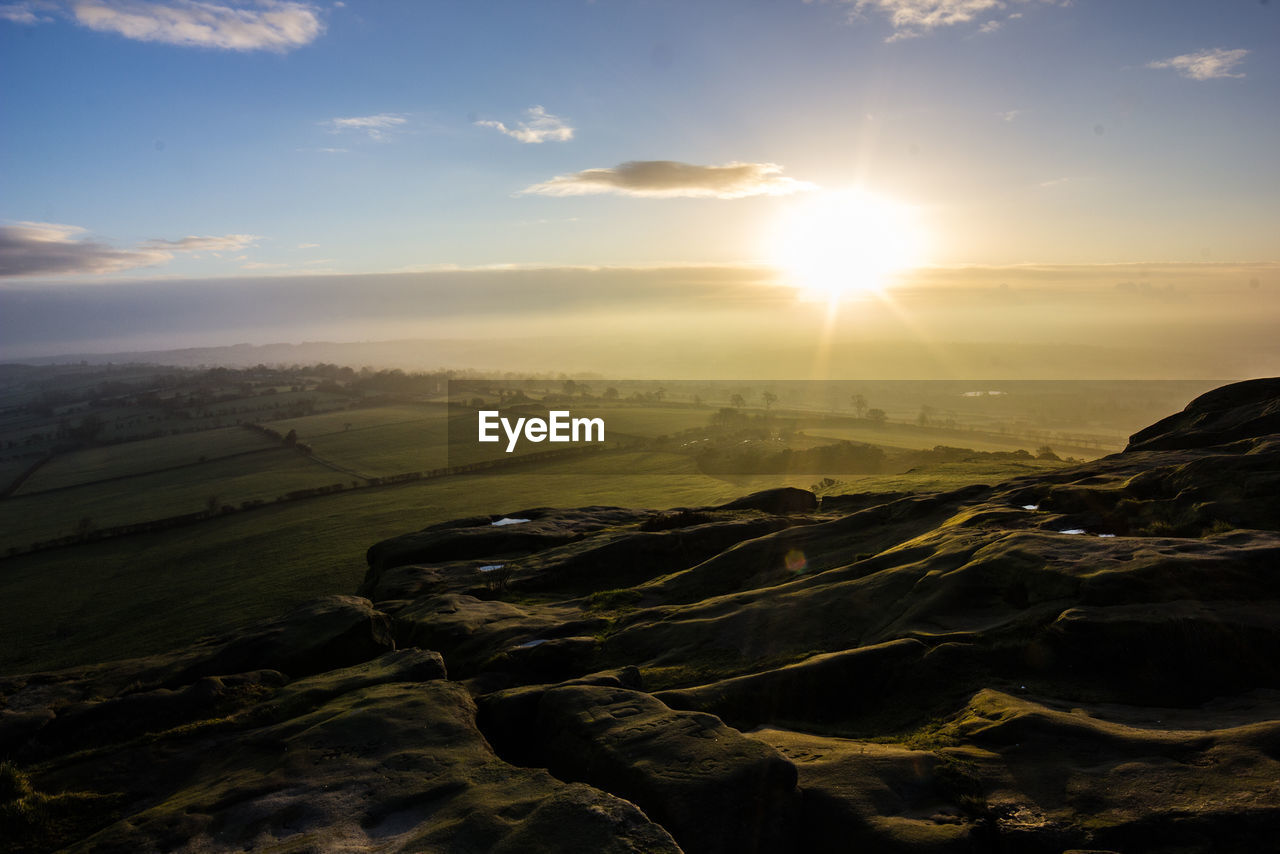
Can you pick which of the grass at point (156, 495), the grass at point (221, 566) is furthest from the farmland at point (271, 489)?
the grass at point (156, 495)

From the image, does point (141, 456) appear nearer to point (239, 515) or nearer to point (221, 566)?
point (239, 515)

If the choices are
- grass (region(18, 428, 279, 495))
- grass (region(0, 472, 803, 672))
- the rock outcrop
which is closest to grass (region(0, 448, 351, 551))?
grass (region(18, 428, 279, 495))

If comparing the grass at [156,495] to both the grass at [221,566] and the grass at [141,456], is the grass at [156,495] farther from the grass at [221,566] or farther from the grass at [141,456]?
A: the grass at [221,566]

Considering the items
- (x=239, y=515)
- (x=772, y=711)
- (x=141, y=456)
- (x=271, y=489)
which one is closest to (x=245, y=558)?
(x=239, y=515)

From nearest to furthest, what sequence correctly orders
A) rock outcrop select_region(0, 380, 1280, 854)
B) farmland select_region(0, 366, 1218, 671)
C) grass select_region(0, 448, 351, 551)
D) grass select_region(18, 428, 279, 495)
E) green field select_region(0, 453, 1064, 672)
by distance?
rock outcrop select_region(0, 380, 1280, 854) < green field select_region(0, 453, 1064, 672) < farmland select_region(0, 366, 1218, 671) < grass select_region(0, 448, 351, 551) < grass select_region(18, 428, 279, 495)

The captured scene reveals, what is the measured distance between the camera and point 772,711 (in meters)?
17.3

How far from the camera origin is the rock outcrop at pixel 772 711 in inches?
481

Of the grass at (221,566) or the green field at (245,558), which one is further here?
the grass at (221,566)

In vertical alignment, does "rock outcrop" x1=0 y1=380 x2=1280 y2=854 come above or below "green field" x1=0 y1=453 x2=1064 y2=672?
above

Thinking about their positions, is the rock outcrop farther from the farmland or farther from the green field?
the green field

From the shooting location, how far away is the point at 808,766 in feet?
45.8

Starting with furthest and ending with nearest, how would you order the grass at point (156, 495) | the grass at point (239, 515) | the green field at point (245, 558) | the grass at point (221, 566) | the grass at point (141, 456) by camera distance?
the grass at point (141, 456) → the grass at point (156, 495) → the grass at point (239, 515) → the grass at point (221, 566) → the green field at point (245, 558)

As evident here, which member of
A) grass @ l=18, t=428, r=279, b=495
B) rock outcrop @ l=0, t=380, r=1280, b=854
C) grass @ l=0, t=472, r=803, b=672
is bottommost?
grass @ l=0, t=472, r=803, b=672

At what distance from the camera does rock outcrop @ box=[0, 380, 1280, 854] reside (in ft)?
40.1
